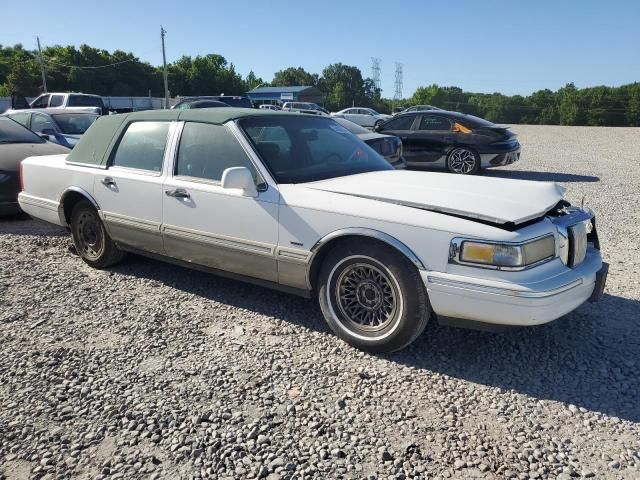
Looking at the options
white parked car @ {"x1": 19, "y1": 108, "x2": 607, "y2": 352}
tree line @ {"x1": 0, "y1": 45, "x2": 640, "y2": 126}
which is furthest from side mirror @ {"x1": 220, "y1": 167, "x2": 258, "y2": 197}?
tree line @ {"x1": 0, "y1": 45, "x2": 640, "y2": 126}

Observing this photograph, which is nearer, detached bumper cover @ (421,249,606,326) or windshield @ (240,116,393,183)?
detached bumper cover @ (421,249,606,326)

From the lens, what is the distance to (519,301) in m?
2.82

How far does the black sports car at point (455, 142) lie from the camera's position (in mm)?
10961

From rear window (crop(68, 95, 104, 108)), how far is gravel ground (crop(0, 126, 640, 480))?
56.8 feet

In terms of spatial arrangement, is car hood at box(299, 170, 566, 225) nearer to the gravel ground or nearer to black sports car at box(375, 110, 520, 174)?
the gravel ground

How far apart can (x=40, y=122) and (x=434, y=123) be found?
8854 mm

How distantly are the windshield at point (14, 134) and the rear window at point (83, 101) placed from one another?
39.8 feet

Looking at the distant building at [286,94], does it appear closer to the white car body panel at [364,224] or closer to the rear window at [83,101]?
the rear window at [83,101]

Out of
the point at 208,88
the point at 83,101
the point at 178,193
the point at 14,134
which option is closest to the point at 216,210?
the point at 178,193

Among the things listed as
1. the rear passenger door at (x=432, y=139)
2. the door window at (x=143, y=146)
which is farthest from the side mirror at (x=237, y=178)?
the rear passenger door at (x=432, y=139)

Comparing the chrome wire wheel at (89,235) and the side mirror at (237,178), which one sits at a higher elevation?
the side mirror at (237,178)

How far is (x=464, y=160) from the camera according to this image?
36.8 ft

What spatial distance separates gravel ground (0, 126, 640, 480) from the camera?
2.38m

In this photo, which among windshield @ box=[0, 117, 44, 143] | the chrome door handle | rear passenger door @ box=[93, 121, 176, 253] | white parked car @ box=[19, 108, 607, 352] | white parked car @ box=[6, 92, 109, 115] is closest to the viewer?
white parked car @ box=[19, 108, 607, 352]
